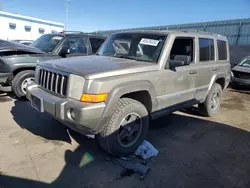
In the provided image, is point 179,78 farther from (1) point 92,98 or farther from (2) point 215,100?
(2) point 215,100

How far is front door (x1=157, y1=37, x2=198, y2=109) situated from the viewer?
11.8 feet

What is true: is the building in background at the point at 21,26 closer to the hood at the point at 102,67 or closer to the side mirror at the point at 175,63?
the hood at the point at 102,67

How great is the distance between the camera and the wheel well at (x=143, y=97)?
3.37 metres

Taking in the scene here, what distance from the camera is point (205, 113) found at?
5.31 meters

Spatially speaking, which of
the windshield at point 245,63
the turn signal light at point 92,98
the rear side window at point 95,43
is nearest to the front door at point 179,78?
the turn signal light at point 92,98

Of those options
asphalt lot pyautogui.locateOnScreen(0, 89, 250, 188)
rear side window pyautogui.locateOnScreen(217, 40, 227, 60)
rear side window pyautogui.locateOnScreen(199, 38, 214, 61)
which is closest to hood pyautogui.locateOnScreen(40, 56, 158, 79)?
asphalt lot pyautogui.locateOnScreen(0, 89, 250, 188)

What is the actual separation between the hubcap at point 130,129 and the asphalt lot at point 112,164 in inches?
15.6

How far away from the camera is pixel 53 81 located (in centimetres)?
312

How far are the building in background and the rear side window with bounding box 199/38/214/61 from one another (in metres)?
32.2

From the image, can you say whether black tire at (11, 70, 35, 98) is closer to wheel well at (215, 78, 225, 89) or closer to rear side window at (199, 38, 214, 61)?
rear side window at (199, 38, 214, 61)

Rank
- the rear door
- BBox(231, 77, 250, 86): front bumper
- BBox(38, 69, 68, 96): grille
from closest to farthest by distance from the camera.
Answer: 1. BBox(38, 69, 68, 96): grille
2. the rear door
3. BBox(231, 77, 250, 86): front bumper

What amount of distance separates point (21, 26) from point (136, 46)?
118 feet

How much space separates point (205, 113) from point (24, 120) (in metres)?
4.19

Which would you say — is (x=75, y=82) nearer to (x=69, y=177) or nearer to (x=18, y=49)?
(x=69, y=177)
